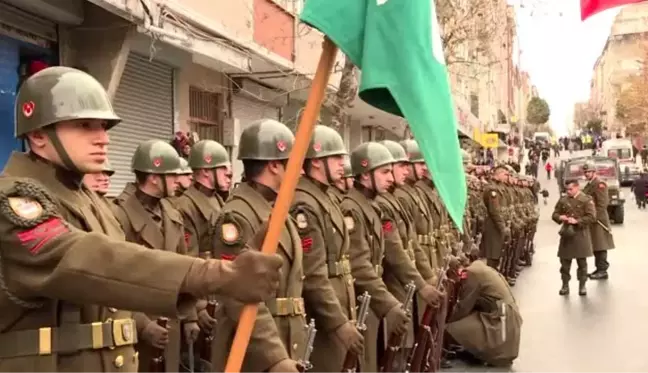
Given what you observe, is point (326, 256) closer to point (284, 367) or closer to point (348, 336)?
point (348, 336)

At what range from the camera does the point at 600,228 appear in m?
15.7

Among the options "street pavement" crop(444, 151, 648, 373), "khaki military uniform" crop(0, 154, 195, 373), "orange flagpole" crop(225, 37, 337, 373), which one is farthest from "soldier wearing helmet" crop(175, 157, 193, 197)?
"orange flagpole" crop(225, 37, 337, 373)

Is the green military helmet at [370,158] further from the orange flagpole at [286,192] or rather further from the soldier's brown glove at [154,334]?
the orange flagpole at [286,192]

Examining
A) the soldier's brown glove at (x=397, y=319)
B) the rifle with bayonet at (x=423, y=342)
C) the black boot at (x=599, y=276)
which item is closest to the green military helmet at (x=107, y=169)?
the soldier's brown glove at (x=397, y=319)


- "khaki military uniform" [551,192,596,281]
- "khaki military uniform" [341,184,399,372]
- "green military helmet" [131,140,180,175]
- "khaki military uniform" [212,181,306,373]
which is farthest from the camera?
"khaki military uniform" [551,192,596,281]

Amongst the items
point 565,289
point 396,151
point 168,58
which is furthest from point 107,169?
point 565,289

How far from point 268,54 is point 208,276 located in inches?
477

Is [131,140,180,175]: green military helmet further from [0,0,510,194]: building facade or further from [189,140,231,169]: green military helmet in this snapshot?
[0,0,510,194]: building facade

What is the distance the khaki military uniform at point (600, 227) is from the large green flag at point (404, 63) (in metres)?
12.7

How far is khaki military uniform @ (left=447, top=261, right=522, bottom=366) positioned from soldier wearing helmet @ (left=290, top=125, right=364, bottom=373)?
11.5ft

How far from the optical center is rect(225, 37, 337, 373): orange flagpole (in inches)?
112

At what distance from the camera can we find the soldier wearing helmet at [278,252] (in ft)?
15.1

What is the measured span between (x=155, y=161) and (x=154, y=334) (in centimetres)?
217

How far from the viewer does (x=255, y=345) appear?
15.1 ft
